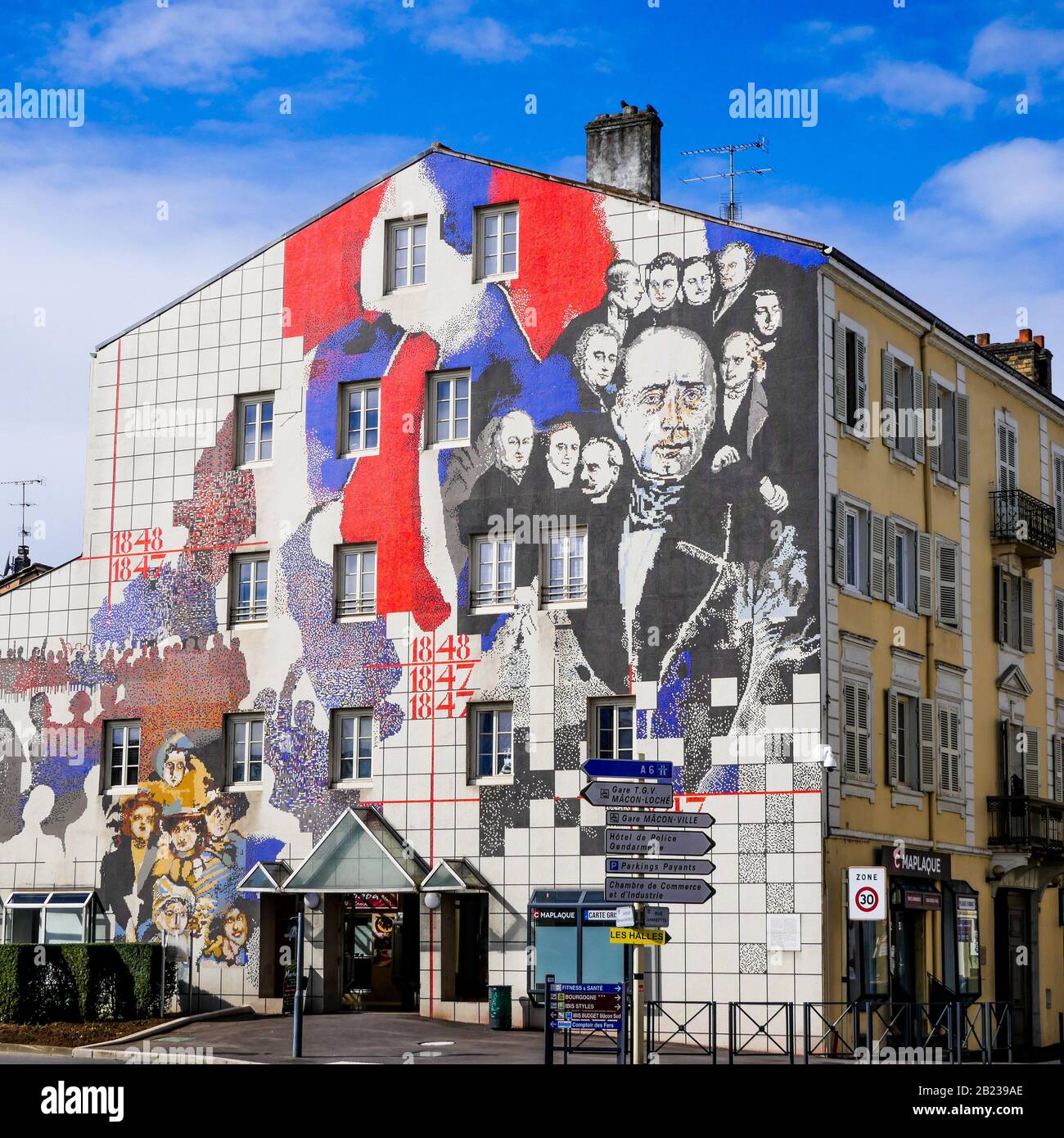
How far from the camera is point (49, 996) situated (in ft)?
114

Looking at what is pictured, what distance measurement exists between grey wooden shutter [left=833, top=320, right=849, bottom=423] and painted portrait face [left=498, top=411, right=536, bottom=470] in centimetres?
596

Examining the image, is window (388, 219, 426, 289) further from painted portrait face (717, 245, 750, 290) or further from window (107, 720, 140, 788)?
window (107, 720, 140, 788)

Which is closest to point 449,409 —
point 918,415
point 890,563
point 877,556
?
point 877,556

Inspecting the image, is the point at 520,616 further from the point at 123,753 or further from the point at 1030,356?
the point at 1030,356

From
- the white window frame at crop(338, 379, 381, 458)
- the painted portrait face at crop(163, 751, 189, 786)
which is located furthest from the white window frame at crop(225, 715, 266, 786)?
the white window frame at crop(338, 379, 381, 458)

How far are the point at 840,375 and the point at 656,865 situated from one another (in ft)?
49.4

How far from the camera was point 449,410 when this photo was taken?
3709 cm

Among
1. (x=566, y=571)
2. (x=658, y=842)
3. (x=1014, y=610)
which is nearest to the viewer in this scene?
(x=658, y=842)

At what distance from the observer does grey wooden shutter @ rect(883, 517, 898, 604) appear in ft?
118

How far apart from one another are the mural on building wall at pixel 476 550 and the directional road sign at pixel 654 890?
10886 mm

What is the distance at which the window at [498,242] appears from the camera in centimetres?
3691

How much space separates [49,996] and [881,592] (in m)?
17.8
